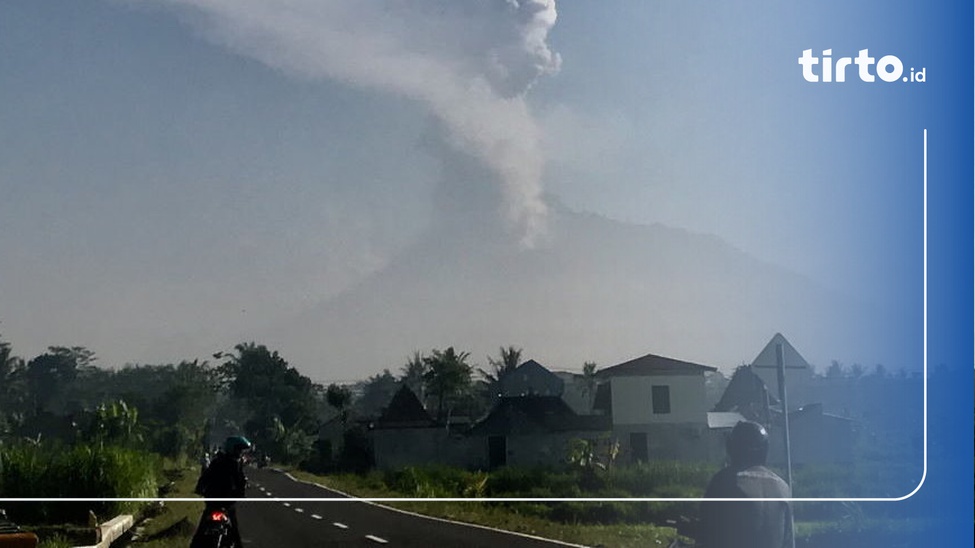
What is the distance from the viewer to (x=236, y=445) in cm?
384

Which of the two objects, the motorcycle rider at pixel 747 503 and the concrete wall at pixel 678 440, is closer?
the motorcycle rider at pixel 747 503

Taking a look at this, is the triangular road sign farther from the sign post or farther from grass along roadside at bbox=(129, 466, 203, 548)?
grass along roadside at bbox=(129, 466, 203, 548)

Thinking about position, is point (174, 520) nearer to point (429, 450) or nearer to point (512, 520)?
point (429, 450)

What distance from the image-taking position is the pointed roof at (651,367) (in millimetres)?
3818

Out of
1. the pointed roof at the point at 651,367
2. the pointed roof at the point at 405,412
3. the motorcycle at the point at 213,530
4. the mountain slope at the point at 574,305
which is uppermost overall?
the mountain slope at the point at 574,305

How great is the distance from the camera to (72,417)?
150 inches

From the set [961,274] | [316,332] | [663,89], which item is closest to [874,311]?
[961,274]

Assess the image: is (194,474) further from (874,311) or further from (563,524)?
(874,311)

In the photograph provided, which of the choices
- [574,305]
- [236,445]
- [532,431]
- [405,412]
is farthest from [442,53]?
[236,445]

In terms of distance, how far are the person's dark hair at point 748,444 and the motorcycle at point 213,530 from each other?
1657 mm

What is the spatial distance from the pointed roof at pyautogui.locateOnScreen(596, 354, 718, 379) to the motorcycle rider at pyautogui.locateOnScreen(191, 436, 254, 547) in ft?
3.95

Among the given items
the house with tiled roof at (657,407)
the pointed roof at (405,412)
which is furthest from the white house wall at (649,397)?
the pointed roof at (405,412)

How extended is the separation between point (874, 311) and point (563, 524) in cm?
126

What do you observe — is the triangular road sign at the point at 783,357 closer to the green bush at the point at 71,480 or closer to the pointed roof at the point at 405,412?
the pointed roof at the point at 405,412
